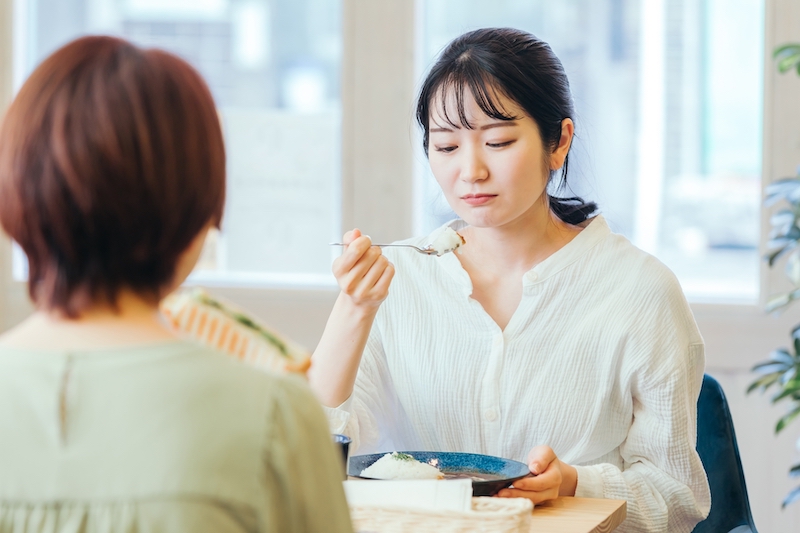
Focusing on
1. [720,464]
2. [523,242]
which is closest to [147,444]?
[523,242]

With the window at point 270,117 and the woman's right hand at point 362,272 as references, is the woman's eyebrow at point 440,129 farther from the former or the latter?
the window at point 270,117

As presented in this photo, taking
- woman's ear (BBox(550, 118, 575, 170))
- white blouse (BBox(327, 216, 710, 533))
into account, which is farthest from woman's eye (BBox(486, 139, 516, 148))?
white blouse (BBox(327, 216, 710, 533))

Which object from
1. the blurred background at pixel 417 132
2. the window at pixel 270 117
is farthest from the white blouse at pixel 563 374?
the window at pixel 270 117

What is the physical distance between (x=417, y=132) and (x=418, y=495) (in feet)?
6.32

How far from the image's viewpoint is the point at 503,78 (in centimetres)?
152

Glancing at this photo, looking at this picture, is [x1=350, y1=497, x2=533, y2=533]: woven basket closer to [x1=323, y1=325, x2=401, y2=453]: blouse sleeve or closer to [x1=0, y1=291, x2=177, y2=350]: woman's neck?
[x1=0, y1=291, x2=177, y2=350]: woman's neck

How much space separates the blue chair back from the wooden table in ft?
1.69

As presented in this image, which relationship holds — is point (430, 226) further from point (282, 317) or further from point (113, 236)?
point (113, 236)

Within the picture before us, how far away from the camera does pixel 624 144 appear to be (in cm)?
279

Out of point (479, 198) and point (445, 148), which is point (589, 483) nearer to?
point (479, 198)

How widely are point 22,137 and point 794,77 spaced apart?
2.39 meters

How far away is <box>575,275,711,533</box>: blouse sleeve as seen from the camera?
4.68 ft

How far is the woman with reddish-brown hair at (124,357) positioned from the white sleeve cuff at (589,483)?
69 cm

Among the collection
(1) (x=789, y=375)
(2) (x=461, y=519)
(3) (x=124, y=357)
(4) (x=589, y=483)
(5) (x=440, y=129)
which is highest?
(5) (x=440, y=129)
